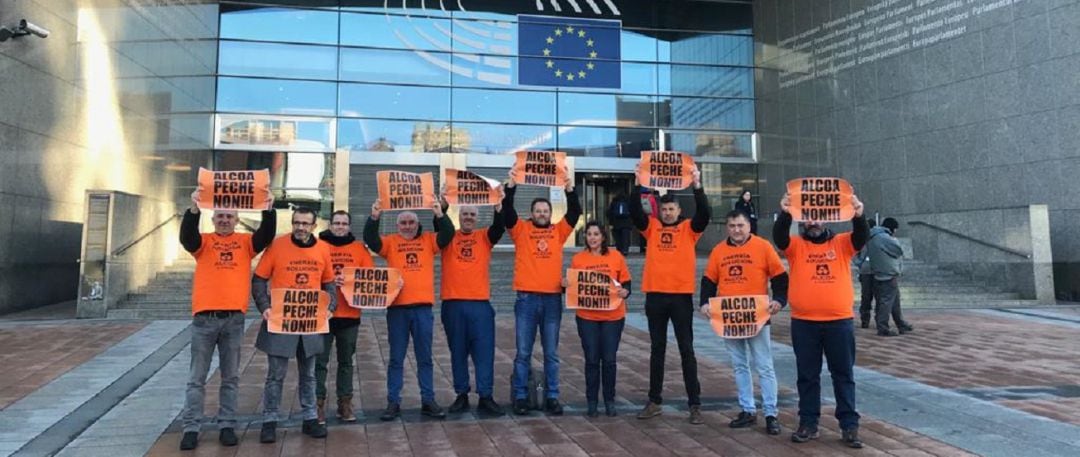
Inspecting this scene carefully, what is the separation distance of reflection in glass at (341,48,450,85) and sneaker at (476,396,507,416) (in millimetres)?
18882

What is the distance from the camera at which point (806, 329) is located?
5168mm

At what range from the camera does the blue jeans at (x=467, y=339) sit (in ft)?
19.5

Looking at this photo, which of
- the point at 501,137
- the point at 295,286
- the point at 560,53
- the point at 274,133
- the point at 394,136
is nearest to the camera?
the point at 295,286

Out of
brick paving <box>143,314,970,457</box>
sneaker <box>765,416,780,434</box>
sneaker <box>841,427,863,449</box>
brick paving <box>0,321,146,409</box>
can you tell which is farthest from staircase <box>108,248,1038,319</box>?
sneaker <box>841,427,863,449</box>

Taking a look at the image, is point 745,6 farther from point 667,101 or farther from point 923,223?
point 923,223

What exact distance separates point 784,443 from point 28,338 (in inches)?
415

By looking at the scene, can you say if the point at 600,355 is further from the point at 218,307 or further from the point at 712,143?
the point at 712,143

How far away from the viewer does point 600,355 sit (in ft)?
19.4

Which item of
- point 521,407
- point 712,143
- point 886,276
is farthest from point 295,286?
point 712,143

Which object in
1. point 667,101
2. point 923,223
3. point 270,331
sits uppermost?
point 667,101

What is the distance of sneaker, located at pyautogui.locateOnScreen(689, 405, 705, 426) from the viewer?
18.4 feet

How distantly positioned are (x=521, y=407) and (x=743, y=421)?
1.90 metres

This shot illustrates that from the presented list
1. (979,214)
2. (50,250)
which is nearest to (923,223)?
(979,214)

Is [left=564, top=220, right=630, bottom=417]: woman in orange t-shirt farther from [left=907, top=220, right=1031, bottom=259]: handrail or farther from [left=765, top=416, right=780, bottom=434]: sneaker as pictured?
[left=907, top=220, right=1031, bottom=259]: handrail
